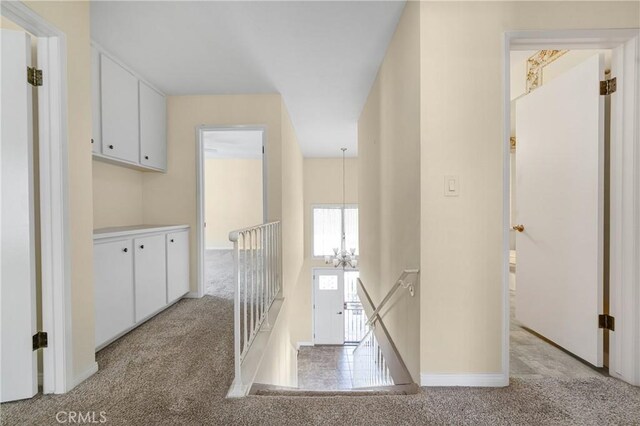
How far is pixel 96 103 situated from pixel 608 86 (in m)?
3.76

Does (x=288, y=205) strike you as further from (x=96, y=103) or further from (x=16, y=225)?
(x=16, y=225)

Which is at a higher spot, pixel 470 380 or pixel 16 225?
pixel 16 225

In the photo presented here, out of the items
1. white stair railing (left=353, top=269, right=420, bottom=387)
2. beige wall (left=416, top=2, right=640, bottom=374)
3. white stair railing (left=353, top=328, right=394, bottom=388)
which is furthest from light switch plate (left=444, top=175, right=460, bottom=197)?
white stair railing (left=353, top=328, right=394, bottom=388)

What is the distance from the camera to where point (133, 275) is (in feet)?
7.68

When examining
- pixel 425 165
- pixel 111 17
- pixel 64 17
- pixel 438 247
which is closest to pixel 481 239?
pixel 438 247

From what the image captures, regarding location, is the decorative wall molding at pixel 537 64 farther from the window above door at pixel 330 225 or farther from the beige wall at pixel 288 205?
the window above door at pixel 330 225

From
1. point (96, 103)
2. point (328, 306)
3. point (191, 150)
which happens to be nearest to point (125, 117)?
point (96, 103)

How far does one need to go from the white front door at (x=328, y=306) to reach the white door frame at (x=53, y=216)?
6387 mm

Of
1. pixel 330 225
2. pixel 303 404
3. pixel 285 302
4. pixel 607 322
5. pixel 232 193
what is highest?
pixel 232 193

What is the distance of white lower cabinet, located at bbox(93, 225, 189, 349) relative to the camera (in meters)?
2.03

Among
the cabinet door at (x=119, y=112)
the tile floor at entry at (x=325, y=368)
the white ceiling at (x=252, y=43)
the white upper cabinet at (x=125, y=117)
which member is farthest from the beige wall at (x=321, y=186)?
the cabinet door at (x=119, y=112)

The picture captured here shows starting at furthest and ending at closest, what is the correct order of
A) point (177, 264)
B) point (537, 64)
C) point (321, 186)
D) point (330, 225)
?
1. point (330, 225)
2. point (321, 186)
3. point (177, 264)
4. point (537, 64)

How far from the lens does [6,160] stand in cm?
143

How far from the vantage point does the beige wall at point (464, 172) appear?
5.19 feet
